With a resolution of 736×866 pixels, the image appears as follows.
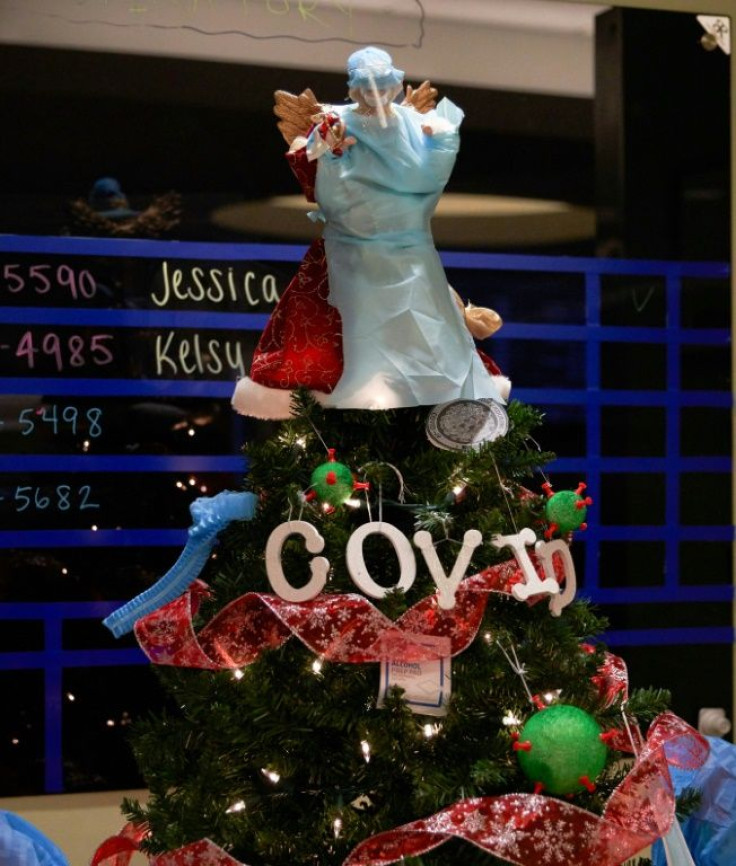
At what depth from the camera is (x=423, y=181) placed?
1.53 metres

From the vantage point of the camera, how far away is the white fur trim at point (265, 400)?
149 cm

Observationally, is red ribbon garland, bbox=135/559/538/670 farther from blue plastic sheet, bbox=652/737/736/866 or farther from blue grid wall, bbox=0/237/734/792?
blue grid wall, bbox=0/237/734/792

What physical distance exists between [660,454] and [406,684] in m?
1.24

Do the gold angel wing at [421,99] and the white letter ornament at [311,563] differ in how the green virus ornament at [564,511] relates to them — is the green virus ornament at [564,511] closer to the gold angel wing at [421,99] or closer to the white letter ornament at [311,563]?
the white letter ornament at [311,563]

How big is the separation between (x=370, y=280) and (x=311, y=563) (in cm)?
38

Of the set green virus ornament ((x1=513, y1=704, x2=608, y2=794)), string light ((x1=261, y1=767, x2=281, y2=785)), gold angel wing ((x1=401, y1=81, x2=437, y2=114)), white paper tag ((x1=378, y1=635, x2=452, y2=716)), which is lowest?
string light ((x1=261, y1=767, x2=281, y2=785))

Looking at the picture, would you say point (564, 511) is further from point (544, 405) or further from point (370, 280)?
point (544, 405)

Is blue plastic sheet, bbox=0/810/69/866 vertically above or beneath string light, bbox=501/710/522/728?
beneath

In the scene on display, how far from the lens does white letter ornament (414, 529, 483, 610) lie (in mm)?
1334

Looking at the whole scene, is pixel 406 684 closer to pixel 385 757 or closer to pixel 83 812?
pixel 385 757

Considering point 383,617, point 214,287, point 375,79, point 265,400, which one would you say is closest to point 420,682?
point 383,617

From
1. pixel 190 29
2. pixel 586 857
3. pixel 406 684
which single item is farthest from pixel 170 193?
pixel 586 857

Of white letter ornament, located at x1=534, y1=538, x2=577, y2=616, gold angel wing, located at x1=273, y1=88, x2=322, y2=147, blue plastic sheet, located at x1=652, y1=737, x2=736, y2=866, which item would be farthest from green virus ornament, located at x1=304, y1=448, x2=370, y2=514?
blue plastic sheet, located at x1=652, y1=737, x2=736, y2=866

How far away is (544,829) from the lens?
4.01 ft
